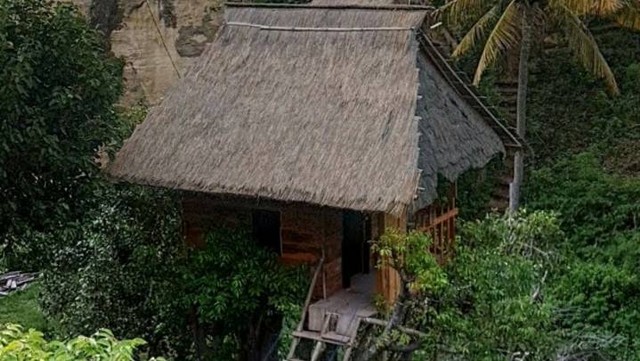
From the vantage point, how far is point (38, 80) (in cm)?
1023

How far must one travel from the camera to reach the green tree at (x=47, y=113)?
390 inches

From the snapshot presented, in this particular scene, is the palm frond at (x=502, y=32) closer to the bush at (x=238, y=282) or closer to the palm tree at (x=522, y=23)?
the palm tree at (x=522, y=23)

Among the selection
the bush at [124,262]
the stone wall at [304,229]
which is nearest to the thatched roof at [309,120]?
the stone wall at [304,229]

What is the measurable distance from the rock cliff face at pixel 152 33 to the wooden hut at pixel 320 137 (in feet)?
29.9

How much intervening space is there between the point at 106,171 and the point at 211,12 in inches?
420

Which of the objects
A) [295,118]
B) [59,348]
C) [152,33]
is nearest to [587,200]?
[295,118]

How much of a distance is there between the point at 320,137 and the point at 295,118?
0.52 metres

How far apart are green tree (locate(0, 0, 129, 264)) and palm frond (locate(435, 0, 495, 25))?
25.6 ft

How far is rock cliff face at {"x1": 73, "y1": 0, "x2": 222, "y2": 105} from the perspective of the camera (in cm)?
2116

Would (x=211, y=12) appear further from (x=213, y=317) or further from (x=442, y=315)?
(x=442, y=315)

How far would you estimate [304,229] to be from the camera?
1089 cm

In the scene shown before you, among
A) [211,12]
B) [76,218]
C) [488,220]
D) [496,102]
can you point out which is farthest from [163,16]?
[488,220]

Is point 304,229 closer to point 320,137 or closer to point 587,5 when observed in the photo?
point 320,137

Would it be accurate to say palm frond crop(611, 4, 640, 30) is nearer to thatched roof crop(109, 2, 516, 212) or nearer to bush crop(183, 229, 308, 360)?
thatched roof crop(109, 2, 516, 212)
